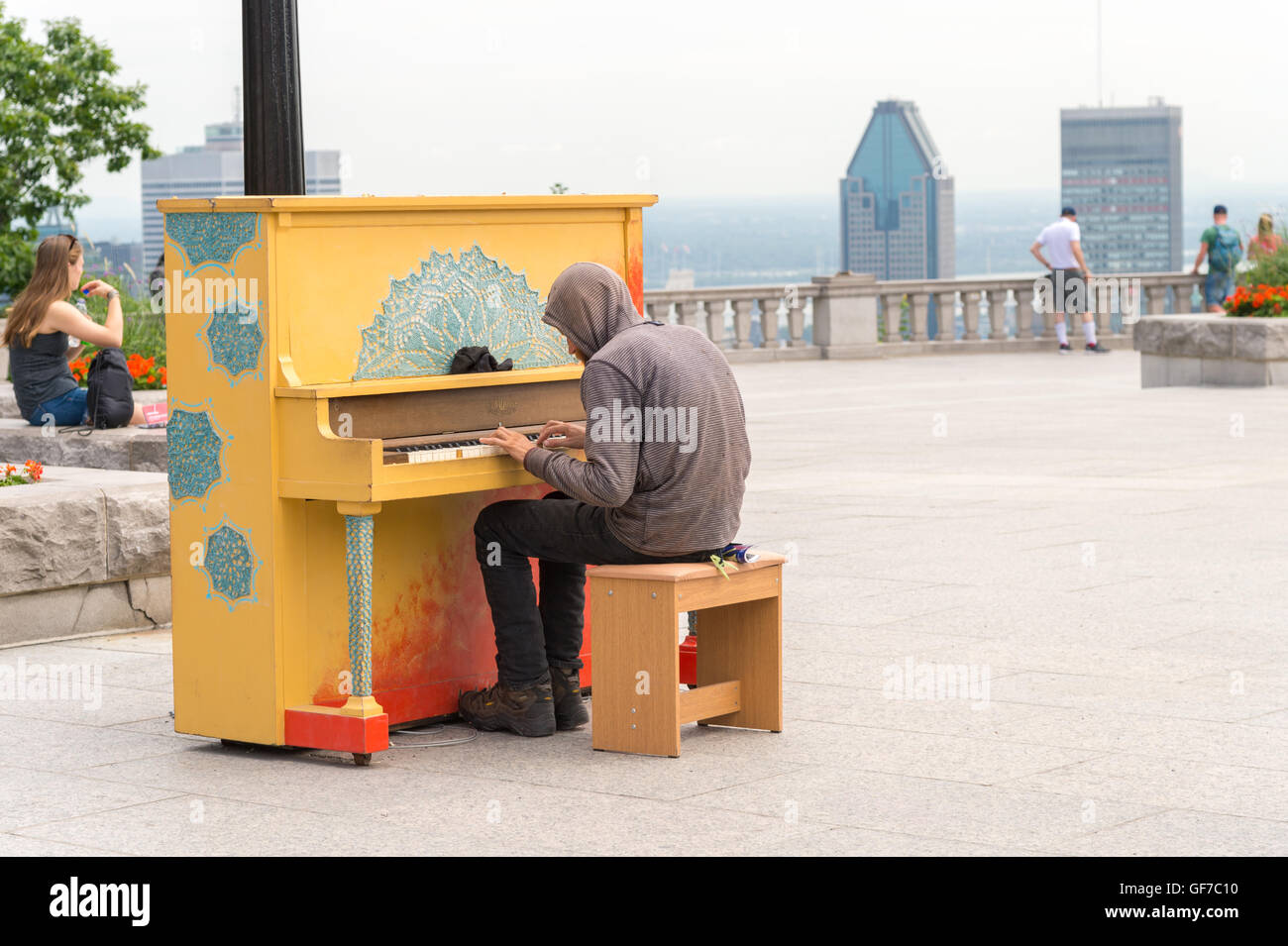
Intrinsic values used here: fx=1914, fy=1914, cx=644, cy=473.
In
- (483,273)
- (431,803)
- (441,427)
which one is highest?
(483,273)

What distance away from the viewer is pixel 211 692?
21.4 feet

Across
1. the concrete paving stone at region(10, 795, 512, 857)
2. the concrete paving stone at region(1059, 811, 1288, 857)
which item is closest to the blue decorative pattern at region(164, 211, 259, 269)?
the concrete paving stone at region(10, 795, 512, 857)

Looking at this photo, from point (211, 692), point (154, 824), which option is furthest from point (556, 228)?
point (154, 824)

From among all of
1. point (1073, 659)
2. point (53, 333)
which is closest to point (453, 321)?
point (1073, 659)

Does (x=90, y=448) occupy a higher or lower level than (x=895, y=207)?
lower

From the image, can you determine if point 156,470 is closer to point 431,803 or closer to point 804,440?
point 431,803

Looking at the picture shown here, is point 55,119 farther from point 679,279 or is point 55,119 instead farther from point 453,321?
point 453,321

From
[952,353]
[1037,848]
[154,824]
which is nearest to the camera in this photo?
[1037,848]

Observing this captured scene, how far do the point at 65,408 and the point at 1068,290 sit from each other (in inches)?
740

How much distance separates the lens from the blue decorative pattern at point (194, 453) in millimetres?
6469

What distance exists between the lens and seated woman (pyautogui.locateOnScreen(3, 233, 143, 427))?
10.5 metres

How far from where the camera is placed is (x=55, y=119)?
2386cm

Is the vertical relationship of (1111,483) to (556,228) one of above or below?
below

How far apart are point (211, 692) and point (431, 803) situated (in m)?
1.23
